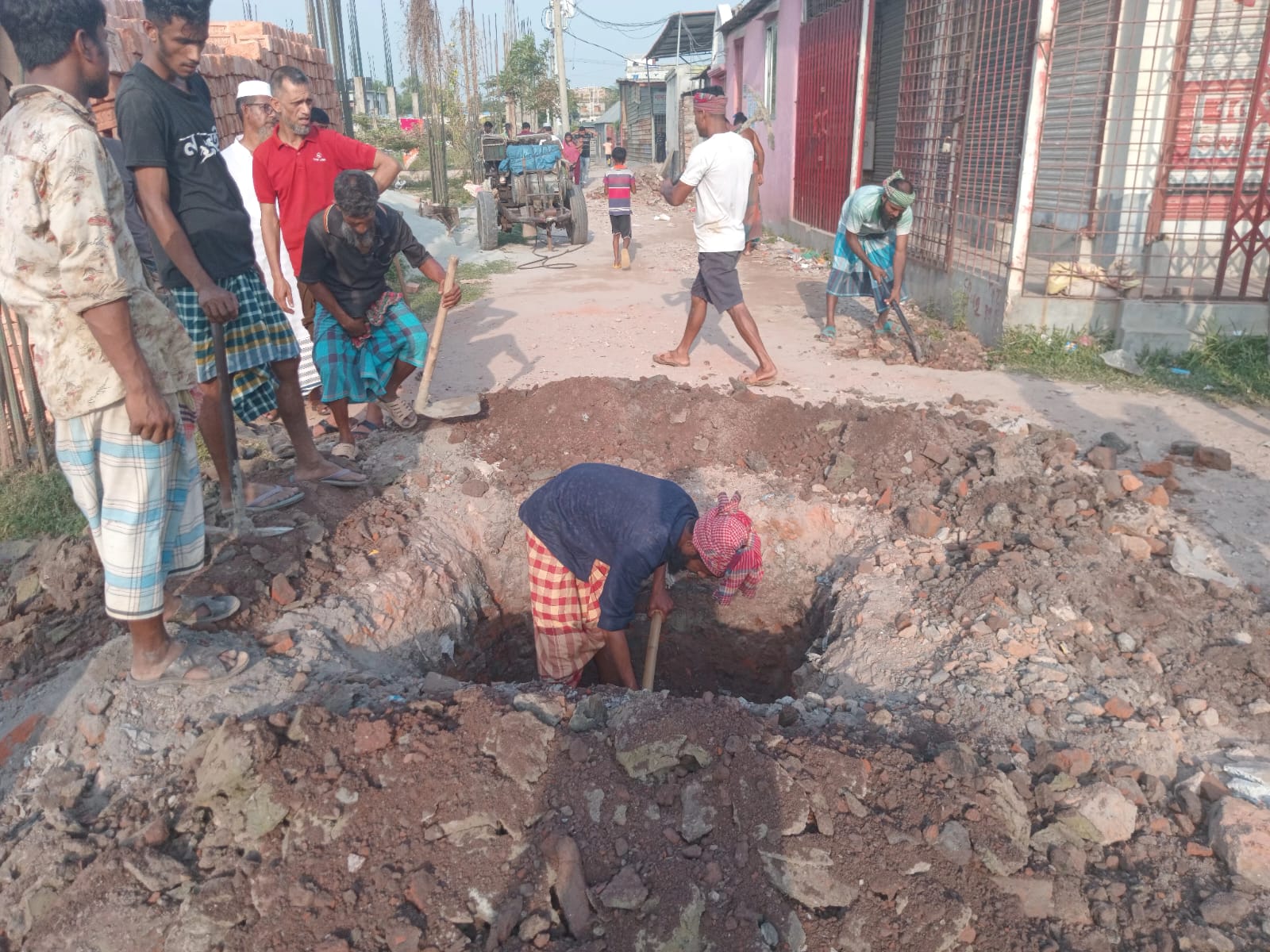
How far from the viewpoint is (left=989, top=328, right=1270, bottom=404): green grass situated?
17.9 ft

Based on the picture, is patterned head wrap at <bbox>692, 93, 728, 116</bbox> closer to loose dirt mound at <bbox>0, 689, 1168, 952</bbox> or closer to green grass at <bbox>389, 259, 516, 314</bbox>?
green grass at <bbox>389, 259, 516, 314</bbox>

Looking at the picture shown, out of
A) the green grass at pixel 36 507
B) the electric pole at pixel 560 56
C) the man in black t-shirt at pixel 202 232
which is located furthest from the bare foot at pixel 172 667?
the electric pole at pixel 560 56

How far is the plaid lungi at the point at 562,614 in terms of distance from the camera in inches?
127

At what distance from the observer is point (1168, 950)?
6.31 ft

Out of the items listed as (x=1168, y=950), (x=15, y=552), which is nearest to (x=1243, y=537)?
(x=1168, y=950)

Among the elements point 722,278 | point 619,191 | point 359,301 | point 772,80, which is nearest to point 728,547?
point 359,301

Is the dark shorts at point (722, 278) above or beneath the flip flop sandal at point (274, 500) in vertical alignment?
above

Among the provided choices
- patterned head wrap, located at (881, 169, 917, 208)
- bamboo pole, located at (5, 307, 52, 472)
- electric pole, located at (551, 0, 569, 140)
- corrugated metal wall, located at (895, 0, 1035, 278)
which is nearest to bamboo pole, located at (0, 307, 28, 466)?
bamboo pole, located at (5, 307, 52, 472)

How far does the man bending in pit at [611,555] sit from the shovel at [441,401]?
1682 mm

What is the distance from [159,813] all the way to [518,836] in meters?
0.93

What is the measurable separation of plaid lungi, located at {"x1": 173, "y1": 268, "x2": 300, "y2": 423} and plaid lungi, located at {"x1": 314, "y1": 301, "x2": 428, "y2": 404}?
514mm

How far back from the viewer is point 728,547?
2562mm

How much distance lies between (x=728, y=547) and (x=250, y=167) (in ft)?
13.0

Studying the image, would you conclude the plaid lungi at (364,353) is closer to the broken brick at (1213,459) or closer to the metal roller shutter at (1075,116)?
the broken brick at (1213,459)
